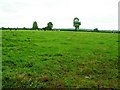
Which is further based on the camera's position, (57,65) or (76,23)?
(76,23)

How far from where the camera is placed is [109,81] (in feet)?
67.4

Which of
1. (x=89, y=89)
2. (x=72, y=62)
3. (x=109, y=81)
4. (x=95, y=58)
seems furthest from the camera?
(x=95, y=58)

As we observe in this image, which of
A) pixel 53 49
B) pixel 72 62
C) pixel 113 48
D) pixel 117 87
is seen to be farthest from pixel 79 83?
pixel 113 48

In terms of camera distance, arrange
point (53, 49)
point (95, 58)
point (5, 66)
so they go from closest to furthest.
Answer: point (5, 66), point (95, 58), point (53, 49)

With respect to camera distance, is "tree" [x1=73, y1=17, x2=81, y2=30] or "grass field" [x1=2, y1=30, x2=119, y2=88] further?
"tree" [x1=73, y1=17, x2=81, y2=30]

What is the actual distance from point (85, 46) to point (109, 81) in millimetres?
12911

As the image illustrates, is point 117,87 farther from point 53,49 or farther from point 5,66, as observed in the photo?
point 53,49

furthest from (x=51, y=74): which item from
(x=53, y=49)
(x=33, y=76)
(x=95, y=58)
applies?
(x=53, y=49)

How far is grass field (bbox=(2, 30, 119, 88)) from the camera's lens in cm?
1959

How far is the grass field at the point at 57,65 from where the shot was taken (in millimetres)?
19594

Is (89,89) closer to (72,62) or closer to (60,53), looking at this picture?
(72,62)

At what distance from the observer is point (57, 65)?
2377 centimetres

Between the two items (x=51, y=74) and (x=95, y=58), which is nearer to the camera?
(x=51, y=74)

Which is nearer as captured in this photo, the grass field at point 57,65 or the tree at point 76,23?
the grass field at point 57,65
